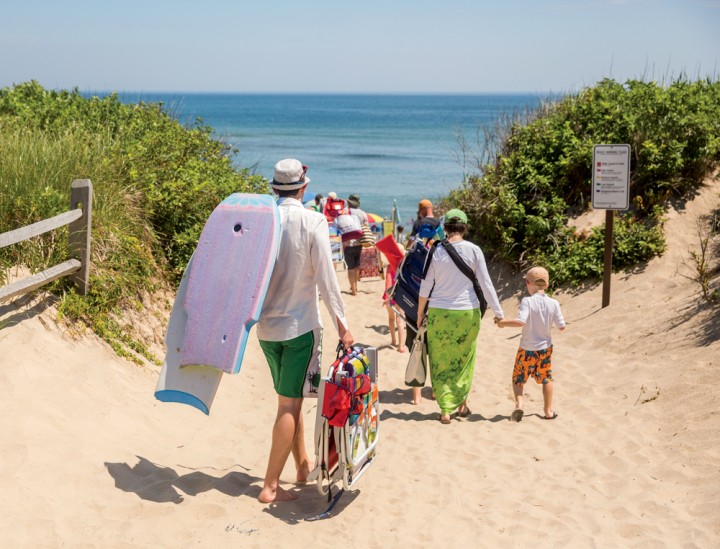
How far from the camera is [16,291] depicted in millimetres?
5879

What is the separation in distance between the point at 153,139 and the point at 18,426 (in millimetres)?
5647

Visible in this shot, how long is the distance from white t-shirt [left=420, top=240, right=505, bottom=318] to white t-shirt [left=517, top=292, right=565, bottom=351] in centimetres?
31

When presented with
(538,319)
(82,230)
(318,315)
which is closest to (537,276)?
(538,319)

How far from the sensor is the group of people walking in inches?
A: 187

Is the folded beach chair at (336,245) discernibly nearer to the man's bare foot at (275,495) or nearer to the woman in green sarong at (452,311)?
the woman in green sarong at (452,311)

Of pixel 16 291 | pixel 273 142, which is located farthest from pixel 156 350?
pixel 273 142

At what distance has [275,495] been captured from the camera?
4957mm

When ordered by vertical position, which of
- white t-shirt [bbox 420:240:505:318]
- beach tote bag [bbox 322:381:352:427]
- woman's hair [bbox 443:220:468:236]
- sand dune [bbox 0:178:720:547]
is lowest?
sand dune [bbox 0:178:720:547]

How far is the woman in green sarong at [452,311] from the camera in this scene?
6617 mm

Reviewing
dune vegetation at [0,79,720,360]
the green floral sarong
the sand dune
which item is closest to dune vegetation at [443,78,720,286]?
dune vegetation at [0,79,720,360]

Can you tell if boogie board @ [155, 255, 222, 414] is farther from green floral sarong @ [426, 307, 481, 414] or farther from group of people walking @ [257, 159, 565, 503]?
green floral sarong @ [426, 307, 481, 414]

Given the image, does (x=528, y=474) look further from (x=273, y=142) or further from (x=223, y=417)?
(x=273, y=142)

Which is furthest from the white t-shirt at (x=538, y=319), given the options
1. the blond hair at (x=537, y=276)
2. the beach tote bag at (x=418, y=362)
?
the beach tote bag at (x=418, y=362)

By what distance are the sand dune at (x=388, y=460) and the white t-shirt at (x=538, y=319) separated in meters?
0.74
